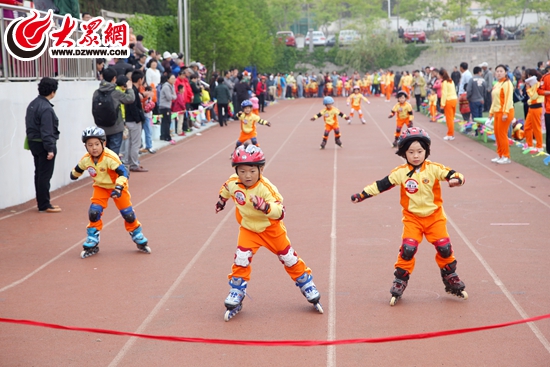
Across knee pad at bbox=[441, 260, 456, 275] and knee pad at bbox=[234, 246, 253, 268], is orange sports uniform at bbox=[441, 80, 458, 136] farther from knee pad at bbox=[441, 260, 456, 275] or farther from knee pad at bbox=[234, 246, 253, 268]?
knee pad at bbox=[234, 246, 253, 268]

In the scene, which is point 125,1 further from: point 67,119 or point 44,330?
point 44,330

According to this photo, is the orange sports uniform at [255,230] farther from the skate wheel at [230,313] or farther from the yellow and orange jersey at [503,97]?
the yellow and orange jersey at [503,97]

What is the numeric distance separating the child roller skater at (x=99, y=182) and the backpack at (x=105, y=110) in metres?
5.14

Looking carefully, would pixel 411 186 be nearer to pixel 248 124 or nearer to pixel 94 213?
pixel 94 213

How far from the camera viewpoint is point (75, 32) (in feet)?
50.0

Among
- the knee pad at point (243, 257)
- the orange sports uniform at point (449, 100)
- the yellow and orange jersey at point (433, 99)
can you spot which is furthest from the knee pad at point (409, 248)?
the yellow and orange jersey at point (433, 99)

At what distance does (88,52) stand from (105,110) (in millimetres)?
2729

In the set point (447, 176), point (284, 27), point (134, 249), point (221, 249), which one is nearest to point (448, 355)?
point (447, 176)

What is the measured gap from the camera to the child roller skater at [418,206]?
6.62m

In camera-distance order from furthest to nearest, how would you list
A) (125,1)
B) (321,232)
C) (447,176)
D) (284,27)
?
(284,27) → (125,1) → (321,232) → (447,176)

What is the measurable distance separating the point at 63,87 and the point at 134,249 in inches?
258

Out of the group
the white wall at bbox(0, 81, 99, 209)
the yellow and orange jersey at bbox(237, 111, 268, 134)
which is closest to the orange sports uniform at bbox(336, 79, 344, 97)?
the yellow and orange jersey at bbox(237, 111, 268, 134)

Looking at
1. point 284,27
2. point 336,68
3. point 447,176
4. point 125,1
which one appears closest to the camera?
point 447,176

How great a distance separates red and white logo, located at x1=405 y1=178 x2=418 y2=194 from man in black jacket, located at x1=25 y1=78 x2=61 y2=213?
250 inches
